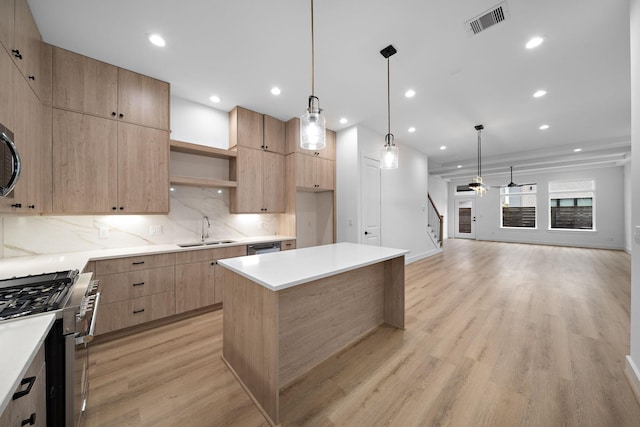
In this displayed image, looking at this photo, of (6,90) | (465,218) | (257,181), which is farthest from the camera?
(465,218)

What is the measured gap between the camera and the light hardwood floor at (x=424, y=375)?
61.2 inches

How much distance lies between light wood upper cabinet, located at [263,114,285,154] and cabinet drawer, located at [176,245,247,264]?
175 cm

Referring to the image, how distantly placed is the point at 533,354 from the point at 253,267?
268 centimetres

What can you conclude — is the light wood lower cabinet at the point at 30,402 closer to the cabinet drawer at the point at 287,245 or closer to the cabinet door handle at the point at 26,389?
the cabinet door handle at the point at 26,389

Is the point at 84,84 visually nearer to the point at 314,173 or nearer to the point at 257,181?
the point at 257,181

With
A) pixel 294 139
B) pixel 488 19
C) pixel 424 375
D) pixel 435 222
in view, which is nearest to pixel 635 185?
pixel 488 19

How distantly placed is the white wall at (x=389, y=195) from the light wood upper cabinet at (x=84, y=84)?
3474mm

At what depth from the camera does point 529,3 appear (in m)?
1.96

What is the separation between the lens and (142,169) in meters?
2.84

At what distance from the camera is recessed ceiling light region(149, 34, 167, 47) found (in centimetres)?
227

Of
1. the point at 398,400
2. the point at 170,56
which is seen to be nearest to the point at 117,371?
the point at 398,400

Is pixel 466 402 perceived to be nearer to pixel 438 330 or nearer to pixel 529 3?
pixel 438 330

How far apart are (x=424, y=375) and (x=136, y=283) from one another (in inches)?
118

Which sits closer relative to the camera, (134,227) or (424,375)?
(424,375)
